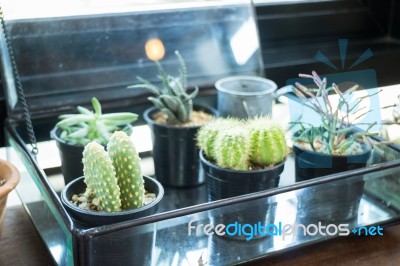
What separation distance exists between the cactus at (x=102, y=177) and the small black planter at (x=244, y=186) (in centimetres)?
13

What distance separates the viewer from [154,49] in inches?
36.0

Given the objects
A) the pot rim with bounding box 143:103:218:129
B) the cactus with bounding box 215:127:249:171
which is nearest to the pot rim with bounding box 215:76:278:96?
the pot rim with bounding box 143:103:218:129

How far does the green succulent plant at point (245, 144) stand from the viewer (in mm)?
691

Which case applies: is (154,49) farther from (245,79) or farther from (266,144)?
(266,144)

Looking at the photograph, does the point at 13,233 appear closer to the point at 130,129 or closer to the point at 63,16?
the point at 130,129

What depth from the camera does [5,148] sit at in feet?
2.80

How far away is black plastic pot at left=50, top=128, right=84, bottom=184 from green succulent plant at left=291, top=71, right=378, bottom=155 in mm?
301

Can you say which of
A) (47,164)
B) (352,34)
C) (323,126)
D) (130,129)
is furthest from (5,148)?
(352,34)

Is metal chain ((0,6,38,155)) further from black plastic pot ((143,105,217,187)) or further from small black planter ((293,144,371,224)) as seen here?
small black planter ((293,144,371,224))

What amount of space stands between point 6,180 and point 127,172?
0.53 ft

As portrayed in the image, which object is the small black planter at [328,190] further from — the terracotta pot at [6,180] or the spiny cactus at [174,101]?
the terracotta pot at [6,180]

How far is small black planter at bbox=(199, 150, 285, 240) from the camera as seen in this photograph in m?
0.67

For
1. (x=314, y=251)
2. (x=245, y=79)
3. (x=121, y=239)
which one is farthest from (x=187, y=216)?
(x=245, y=79)

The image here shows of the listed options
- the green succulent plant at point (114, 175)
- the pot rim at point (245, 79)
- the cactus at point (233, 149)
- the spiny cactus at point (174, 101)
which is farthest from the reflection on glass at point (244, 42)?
the green succulent plant at point (114, 175)
